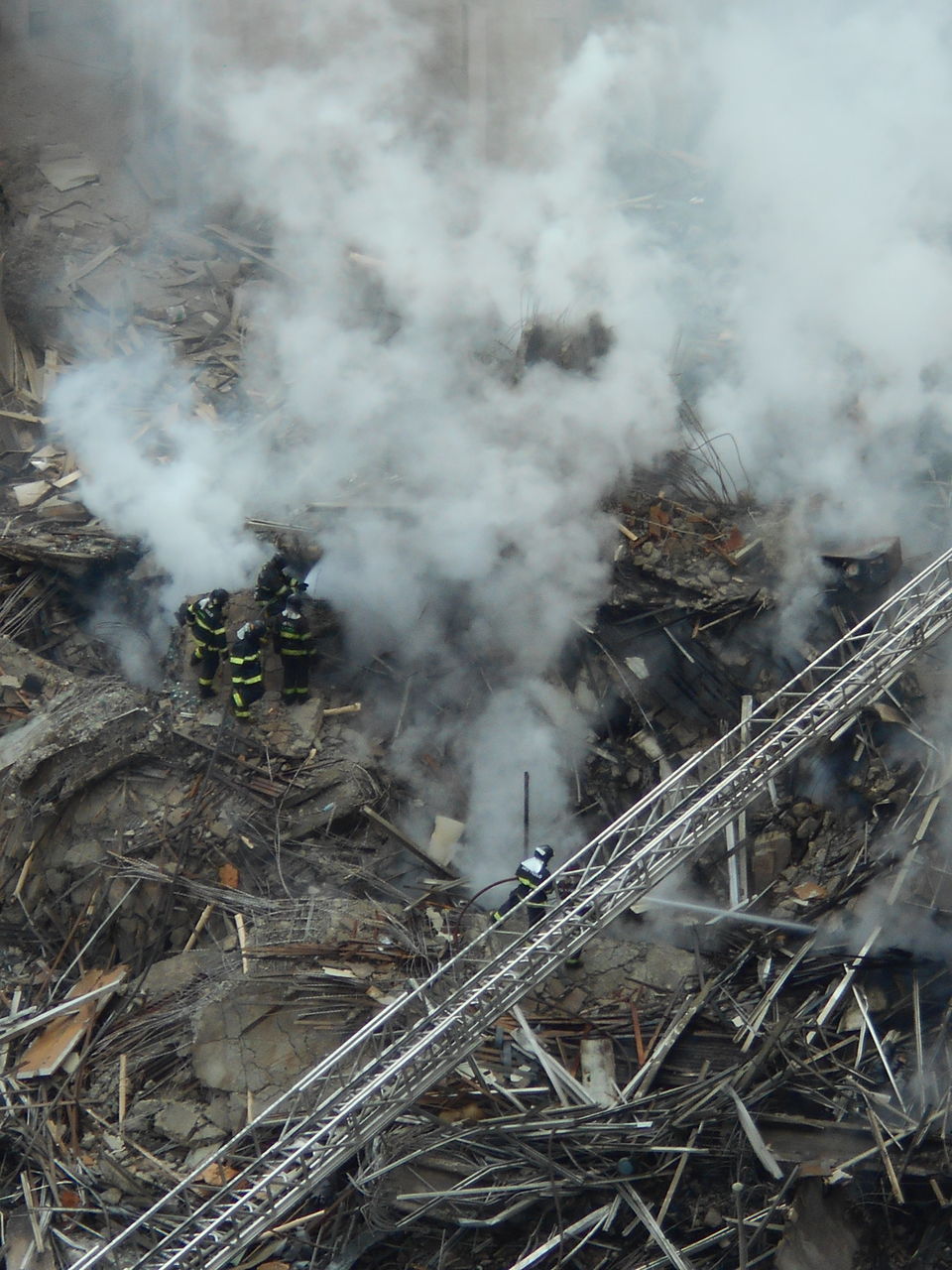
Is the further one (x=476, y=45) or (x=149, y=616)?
(x=476, y=45)

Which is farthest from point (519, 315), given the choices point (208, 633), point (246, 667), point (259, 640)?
point (246, 667)

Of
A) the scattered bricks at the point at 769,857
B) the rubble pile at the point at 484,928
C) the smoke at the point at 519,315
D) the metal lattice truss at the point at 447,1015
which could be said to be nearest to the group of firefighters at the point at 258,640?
the rubble pile at the point at 484,928

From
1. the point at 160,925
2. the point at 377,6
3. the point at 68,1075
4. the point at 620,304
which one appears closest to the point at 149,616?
the point at 160,925

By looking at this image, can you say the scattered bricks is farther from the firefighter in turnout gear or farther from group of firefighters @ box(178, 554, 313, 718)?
group of firefighters @ box(178, 554, 313, 718)

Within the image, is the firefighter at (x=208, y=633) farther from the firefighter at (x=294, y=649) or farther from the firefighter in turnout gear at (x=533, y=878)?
the firefighter in turnout gear at (x=533, y=878)

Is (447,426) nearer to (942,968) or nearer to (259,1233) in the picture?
(942,968)

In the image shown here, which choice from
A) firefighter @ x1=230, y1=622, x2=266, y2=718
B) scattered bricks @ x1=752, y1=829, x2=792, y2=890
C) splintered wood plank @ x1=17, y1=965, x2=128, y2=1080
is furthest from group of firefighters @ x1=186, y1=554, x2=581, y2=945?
splintered wood plank @ x1=17, y1=965, x2=128, y2=1080
